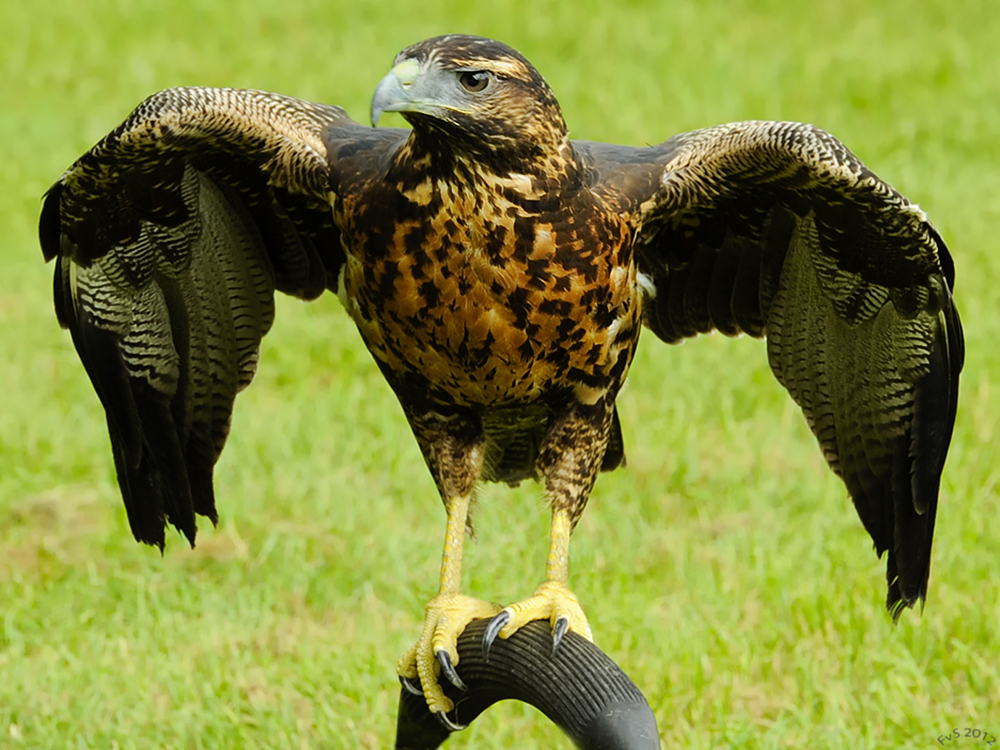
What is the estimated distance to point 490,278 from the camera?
3635 millimetres

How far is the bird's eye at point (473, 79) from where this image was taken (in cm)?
351

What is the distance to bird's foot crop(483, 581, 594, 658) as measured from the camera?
3.73 metres

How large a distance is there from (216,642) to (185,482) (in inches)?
33.8

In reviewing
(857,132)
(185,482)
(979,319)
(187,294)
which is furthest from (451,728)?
(857,132)

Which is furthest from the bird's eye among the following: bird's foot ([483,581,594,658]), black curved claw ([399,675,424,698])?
black curved claw ([399,675,424,698])

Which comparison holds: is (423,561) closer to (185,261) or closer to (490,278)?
(185,261)

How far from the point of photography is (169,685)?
4.88 m

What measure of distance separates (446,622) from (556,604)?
0.30 metres

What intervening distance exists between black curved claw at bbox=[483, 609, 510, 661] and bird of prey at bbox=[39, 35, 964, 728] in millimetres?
13

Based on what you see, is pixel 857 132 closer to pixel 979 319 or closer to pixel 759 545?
pixel 979 319

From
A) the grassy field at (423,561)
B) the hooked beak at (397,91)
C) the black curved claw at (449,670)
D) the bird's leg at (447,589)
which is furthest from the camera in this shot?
the grassy field at (423,561)

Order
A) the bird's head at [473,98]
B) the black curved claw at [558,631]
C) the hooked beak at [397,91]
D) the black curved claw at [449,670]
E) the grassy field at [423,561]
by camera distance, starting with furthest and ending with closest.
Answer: the grassy field at [423,561], the black curved claw at [449,670], the black curved claw at [558,631], the bird's head at [473,98], the hooked beak at [397,91]

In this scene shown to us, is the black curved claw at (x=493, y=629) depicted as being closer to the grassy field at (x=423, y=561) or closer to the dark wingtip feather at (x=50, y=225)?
the grassy field at (x=423, y=561)

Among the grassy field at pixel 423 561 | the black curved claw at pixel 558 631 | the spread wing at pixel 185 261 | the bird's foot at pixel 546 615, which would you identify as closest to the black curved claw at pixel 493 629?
the bird's foot at pixel 546 615
